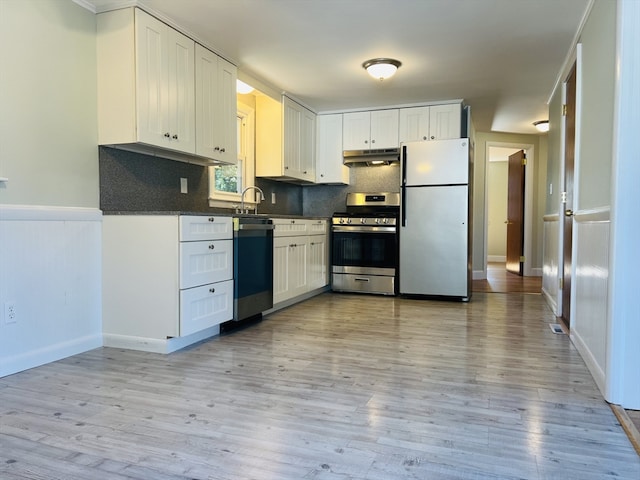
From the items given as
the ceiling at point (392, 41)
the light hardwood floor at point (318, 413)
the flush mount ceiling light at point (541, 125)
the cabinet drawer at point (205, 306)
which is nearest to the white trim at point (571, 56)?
the ceiling at point (392, 41)

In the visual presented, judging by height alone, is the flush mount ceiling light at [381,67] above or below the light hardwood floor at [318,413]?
above

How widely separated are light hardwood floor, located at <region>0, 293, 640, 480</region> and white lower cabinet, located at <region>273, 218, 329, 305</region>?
1.00 m

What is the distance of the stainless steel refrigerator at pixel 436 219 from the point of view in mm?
4719

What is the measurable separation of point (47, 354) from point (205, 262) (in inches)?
41.8

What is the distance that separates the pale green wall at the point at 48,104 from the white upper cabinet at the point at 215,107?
0.75 metres

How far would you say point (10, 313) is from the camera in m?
2.39

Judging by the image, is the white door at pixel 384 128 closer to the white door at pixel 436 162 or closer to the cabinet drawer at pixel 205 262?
the white door at pixel 436 162

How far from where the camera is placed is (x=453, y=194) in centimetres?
474

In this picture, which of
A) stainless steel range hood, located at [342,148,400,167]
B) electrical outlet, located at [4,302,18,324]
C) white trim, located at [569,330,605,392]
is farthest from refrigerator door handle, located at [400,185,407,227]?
electrical outlet, located at [4,302,18,324]

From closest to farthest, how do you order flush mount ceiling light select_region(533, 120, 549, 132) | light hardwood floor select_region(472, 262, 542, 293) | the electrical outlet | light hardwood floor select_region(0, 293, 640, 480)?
light hardwood floor select_region(0, 293, 640, 480) → the electrical outlet → light hardwood floor select_region(472, 262, 542, 293) → flush mount ceiling light select_region(533, 120, 549, 132)

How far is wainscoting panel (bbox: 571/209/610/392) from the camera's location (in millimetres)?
2162

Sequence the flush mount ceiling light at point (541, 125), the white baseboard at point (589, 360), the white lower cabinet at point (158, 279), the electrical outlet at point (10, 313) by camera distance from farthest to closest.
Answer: the flush mount ceiling light at point (541, 125) → the white lower cabinet at point (158, 279) → the electrical outlet at point (10, 313) → the white baseboard at point (589, 360)

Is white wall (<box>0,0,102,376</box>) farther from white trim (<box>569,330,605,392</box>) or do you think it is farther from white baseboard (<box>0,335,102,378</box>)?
white trim (<box>569,330,605,392</box>)

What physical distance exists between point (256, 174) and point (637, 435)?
397 centimetres
